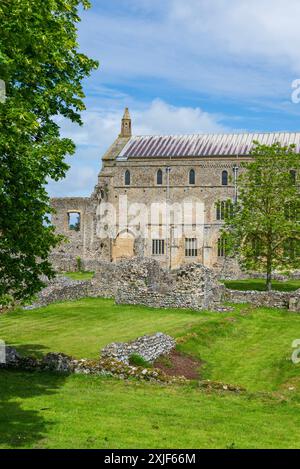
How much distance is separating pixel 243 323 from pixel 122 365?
44.8 ft

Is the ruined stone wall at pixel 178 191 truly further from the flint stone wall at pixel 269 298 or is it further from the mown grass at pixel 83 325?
the mown grass at pixel 83 325

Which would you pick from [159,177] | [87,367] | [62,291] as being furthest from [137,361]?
[159,177]

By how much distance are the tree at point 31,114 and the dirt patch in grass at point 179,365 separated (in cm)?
568

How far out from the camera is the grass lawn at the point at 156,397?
12820 millimetres

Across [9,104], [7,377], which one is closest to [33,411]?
[7,377]

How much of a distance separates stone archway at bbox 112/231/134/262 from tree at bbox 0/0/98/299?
173 ft

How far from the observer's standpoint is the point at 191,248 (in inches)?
2736

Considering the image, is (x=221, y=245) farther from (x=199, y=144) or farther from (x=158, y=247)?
(x=199, y=144)

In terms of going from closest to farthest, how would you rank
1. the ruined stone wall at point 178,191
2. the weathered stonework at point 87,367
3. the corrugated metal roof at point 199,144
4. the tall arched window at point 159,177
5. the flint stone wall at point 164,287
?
the weathered stonework at point 87,367, the flint stone wall at point 164,287, the ruined stone wall at point 178,191, the corrugated metal roof at point 199,144, the tall arched window at point 159,177

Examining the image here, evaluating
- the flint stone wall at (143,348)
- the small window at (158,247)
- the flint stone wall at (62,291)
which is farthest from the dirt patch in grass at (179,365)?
the small window at (158,247)

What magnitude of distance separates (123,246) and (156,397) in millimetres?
56432

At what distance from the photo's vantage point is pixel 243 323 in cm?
3114

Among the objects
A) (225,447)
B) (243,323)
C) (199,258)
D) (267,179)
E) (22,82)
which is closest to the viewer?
(225,447)
